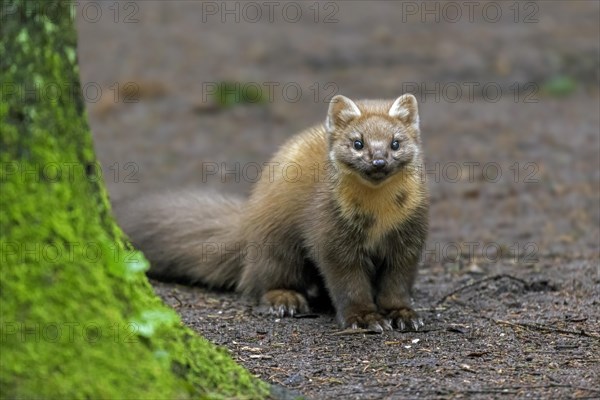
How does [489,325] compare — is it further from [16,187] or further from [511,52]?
[511,52]

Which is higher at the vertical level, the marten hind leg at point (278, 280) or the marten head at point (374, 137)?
the marten head at point (374, 137)

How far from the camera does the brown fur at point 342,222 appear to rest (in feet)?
22.4

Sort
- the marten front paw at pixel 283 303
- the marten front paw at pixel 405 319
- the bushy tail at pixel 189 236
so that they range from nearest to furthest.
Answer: the marten front paw at pixel 405 319 < the marten front paw at pixel 283 303 < the bushy tail at pixel 189 236

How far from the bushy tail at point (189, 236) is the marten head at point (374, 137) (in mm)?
1451

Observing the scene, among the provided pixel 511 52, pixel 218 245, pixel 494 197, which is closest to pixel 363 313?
pixel 218 245

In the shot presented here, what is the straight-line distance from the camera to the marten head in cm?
668

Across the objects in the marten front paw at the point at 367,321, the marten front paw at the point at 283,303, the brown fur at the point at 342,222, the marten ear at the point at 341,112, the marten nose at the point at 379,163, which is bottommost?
the marten front paw at the point at 283,303

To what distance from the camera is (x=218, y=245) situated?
818 centimetres

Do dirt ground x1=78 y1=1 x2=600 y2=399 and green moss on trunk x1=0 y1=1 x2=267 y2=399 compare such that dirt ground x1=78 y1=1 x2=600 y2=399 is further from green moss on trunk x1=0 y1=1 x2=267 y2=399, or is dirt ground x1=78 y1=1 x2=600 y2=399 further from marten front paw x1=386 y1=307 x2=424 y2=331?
green moss on trunk x1=0 y1=1 x2=267 y2=399

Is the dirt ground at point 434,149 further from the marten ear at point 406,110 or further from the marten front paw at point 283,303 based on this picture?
the marten ear at point 406,110

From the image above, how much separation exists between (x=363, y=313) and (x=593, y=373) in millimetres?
1864

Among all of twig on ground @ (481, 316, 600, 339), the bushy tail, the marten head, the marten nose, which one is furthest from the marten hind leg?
twig on ground @ (481, 316, 600, 339)

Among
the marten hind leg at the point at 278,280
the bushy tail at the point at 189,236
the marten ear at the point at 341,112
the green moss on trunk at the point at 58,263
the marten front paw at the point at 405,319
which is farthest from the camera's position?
the bushy tail at the point at 189,236

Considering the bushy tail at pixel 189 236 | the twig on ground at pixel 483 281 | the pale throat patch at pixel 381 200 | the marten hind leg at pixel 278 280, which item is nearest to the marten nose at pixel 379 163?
the pale throat patch at pixel 381 200
